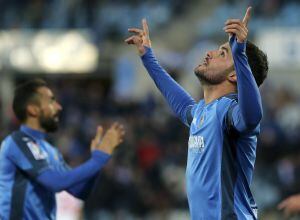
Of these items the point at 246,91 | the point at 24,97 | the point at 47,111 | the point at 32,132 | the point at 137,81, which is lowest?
the point at 137,81

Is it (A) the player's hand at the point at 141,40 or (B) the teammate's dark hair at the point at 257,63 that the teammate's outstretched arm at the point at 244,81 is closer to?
(B) the teammate's dark hair at the point at 257,63

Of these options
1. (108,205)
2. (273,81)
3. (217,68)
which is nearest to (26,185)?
(217,68)

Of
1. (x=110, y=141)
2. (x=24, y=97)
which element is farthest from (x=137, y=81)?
(x=110, y=141)

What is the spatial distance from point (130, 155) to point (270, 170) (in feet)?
7.74

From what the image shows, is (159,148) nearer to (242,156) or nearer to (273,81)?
Result: (273,81)

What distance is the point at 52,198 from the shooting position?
6578mm

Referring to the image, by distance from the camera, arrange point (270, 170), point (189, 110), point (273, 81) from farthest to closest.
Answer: point (273, 81) → point (270, 170) → point (189, 110)

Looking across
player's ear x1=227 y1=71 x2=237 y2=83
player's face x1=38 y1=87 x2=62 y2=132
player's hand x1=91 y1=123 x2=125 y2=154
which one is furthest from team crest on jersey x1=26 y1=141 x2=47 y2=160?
player's ear x1=227 y1=71 x2=237 y2=83

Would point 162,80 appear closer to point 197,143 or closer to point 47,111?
point 197,143

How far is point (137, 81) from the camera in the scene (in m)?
18.7

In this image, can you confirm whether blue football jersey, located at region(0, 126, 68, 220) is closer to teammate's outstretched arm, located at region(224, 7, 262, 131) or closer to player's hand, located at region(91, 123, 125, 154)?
player's hand, located at region(91, 123, 125, 154)

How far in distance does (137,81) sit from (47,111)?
467 inches

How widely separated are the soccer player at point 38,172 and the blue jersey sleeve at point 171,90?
2.33ft

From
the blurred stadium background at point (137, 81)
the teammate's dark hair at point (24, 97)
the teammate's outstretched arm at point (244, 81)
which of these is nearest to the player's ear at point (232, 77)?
the teammate's outstretched arm at point (244, 81)
